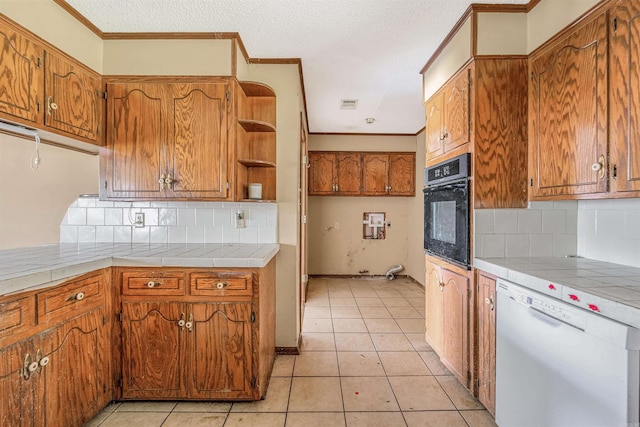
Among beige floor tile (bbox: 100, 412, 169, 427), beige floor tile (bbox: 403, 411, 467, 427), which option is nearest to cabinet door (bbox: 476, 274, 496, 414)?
beige floor tile (bbox: 403, 411, 467, 427)

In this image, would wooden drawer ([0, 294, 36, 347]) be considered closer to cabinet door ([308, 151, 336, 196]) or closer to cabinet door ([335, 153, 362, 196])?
cabinet door ([308, 151, 336, 196])

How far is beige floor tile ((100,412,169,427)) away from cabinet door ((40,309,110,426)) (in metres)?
0.09

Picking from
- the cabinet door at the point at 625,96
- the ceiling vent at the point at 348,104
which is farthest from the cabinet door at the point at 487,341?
the ceiling vent at the point at 348,104

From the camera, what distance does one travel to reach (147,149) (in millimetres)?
2061

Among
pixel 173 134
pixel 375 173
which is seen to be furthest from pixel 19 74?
pixel 375 173

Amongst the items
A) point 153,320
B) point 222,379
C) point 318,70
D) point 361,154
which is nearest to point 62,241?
point 153,320

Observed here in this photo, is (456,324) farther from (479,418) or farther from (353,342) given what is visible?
(353,342)

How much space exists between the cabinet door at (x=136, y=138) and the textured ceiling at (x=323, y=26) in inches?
17.1

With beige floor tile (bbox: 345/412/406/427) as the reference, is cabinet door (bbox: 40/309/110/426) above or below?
above

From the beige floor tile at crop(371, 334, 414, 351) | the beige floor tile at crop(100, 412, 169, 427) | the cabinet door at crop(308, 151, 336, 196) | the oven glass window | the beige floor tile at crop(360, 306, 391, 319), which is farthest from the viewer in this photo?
the cabinet door at crop(308, 151, 336, 196)

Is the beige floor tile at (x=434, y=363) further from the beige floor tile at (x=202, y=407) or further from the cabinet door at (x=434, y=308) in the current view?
the beige floor tile at (x=202, y=407)

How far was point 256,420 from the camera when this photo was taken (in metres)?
1.64

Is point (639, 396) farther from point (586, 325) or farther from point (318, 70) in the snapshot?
point (318, 70)

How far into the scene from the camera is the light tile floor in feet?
5.41
